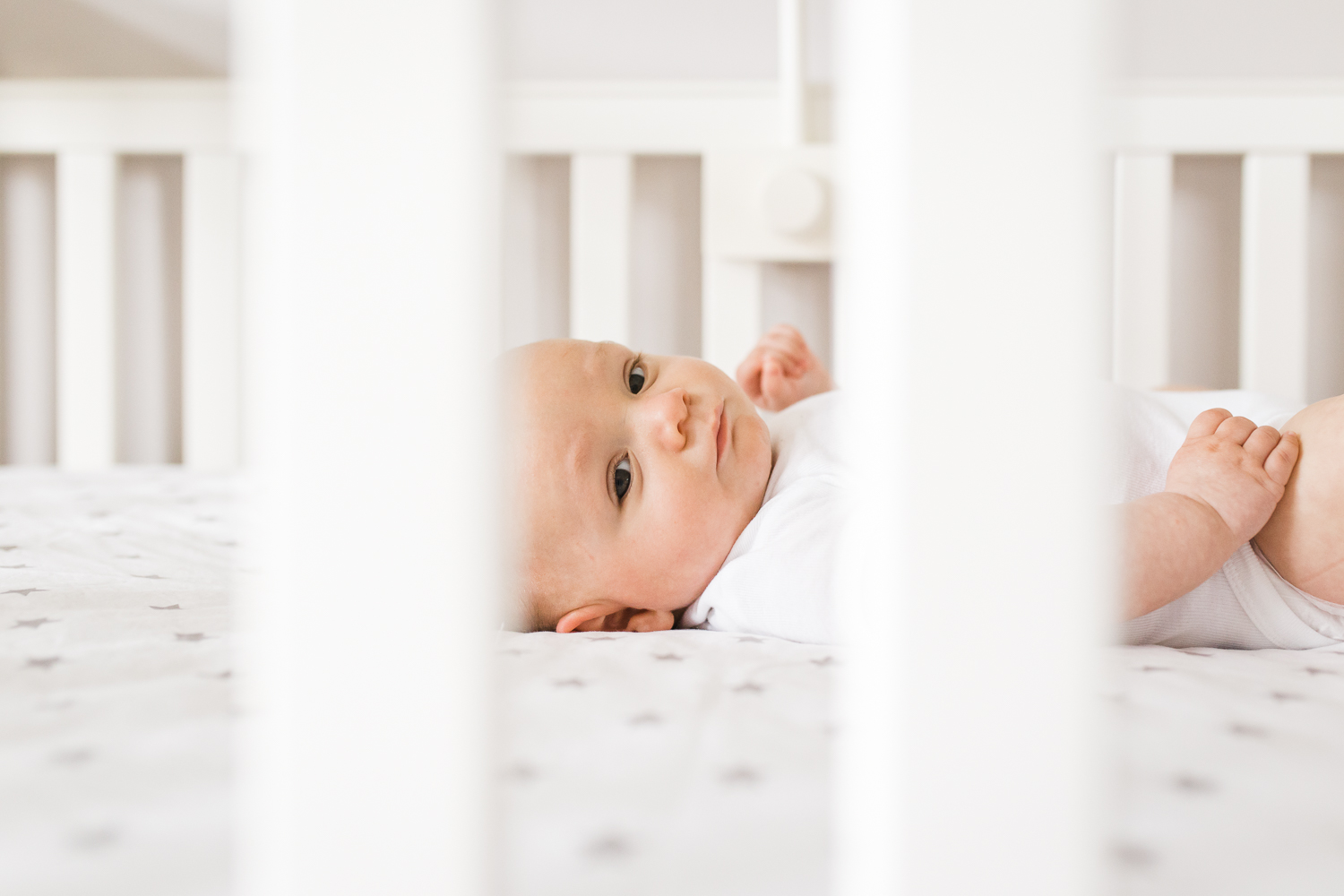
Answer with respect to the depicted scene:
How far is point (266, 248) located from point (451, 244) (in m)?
0.04

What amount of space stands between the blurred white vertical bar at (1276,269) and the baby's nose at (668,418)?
0.76m

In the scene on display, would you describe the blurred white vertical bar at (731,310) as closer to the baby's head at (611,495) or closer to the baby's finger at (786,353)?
the baby's finger at (786,353)

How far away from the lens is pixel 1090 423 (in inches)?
7.3

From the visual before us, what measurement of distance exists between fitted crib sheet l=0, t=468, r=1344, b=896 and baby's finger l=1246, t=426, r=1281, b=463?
0.13m

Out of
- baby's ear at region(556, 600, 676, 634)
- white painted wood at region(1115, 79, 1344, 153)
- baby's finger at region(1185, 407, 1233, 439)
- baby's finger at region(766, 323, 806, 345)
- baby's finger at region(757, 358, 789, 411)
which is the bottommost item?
baby's ear at region(556, 600, 676, 634)

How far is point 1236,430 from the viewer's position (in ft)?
1.90

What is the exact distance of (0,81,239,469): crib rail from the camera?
1091mm

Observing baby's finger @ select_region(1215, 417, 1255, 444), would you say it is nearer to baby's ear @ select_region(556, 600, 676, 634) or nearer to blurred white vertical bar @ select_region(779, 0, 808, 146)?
baby's ear @ select_region(556, 600, 676, 634)

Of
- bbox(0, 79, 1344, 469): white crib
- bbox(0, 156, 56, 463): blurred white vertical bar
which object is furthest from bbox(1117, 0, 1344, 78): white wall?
bbox(0, 156, 56, 463): blurred white vertical bar

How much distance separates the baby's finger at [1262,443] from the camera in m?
0.56

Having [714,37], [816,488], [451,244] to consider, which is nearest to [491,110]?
[451,244]

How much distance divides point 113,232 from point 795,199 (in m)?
0.85

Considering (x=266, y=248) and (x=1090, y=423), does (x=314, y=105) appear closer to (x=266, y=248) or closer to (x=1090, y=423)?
(x=266, y=248)

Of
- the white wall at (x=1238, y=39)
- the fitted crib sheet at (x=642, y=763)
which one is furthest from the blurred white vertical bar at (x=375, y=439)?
the white wall at (x=1238, y=39)
